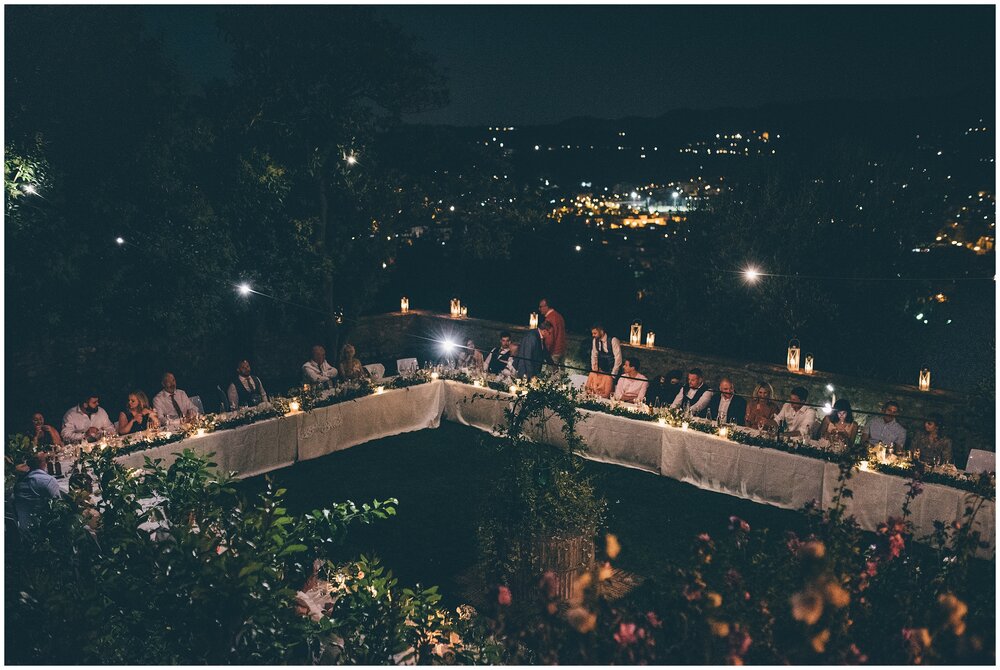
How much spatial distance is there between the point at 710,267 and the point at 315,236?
753 cm

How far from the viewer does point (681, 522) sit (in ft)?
25.1

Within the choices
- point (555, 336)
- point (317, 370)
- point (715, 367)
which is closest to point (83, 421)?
point (317, 370)

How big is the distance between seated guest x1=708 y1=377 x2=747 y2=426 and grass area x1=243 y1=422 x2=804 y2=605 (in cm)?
110

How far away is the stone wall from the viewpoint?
920 centimetres

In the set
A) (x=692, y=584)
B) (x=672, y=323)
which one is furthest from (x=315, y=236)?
(x=692, y=584)

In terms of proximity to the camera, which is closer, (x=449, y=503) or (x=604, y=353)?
(x=449, y=503)

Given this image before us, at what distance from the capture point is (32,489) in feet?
19.0

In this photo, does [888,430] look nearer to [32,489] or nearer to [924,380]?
[924,380]

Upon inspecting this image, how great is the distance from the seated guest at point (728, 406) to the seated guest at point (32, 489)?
6.86 meters

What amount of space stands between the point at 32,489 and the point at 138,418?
2.74 meters

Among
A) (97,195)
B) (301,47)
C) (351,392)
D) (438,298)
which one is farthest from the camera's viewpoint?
(438,298)

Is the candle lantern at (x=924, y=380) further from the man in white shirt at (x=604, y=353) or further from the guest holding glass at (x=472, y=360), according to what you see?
the guest holding glass at (x=472, y=360)

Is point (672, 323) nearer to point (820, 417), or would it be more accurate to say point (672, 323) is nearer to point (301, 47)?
point (820, 417)

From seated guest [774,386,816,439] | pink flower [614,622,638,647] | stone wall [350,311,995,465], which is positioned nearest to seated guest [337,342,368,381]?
stone wall [350,311,995,465]
